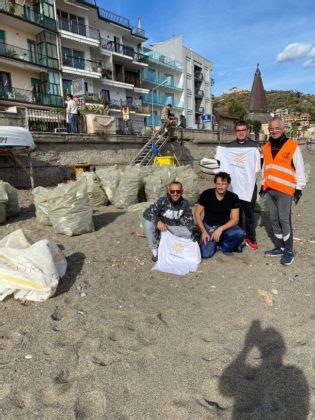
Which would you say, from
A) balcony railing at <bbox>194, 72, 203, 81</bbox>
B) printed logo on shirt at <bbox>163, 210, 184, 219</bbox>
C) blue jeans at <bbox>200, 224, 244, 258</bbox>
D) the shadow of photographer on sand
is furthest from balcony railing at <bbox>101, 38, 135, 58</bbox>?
the shadow of photographer on sand

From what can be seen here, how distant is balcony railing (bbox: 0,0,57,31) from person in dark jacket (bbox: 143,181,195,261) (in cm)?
1918

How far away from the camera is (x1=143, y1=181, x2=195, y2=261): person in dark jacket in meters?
3.60

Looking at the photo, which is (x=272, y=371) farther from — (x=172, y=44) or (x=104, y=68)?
(x=172, y=44)

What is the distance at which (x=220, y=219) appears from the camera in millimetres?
3746

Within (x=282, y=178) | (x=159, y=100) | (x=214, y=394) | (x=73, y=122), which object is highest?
(x=159, y=100)

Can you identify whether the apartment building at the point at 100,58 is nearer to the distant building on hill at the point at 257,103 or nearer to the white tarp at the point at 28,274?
the white tarp at the point at 28,274

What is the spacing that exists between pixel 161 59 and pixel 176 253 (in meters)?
33.3

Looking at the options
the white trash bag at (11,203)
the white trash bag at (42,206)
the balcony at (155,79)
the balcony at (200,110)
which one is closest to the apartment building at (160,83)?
the balcony at (155,79)

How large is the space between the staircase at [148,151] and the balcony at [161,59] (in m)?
19.2

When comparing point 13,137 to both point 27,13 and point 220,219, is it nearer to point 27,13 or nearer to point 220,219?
point 220,219

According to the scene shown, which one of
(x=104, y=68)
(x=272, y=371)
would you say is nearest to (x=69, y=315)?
(x=272, y=371)

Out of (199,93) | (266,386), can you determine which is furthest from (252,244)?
(199,93)

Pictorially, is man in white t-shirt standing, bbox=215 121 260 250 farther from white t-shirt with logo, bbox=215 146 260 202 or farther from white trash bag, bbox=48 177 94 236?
white trash bag, bbox=48 177 94 236

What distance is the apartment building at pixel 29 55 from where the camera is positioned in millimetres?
17438
